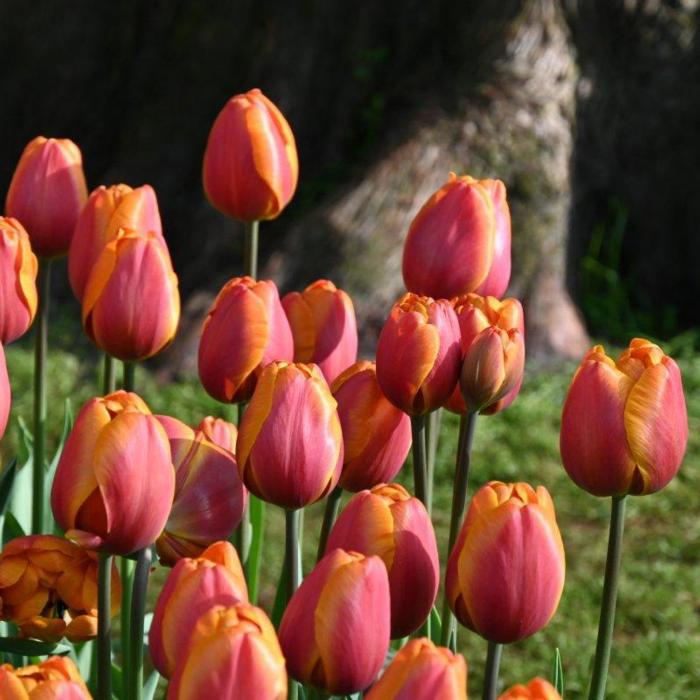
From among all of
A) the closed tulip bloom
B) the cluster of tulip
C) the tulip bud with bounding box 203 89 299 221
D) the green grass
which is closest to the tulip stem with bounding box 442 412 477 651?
the cluster of tulip

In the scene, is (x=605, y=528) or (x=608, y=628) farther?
(x=605, y=528)

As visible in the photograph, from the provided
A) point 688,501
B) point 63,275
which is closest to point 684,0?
point 688,501

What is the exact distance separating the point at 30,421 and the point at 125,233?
3.04 m

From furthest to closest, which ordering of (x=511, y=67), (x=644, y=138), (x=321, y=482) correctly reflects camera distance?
(x=644, y=138) → (x=511, y=67) → (x=321, y=482)

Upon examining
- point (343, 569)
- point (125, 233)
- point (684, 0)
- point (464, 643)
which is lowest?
point (464, 643)

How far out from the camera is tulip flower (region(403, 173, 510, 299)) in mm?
1571

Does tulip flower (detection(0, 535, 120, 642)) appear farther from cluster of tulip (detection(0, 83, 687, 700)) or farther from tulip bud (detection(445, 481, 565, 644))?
tulip bud (detection(445, 481, 565, 644))

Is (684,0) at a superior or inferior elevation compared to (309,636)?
superior

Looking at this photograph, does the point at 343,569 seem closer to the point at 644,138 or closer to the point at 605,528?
the point at 605,528

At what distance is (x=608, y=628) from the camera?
4.44 feet

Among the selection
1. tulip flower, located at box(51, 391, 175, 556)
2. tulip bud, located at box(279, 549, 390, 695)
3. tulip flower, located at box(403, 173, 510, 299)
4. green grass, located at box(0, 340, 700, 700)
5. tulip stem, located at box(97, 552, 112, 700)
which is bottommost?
green grass, located at box(0, 340, 700, 700)

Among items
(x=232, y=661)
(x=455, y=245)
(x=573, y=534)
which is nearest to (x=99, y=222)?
(x=455, y=245)

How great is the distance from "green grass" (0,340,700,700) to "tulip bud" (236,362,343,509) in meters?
1.86

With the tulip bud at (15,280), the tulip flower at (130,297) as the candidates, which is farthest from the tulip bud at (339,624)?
the tulip bud at (15,280)
